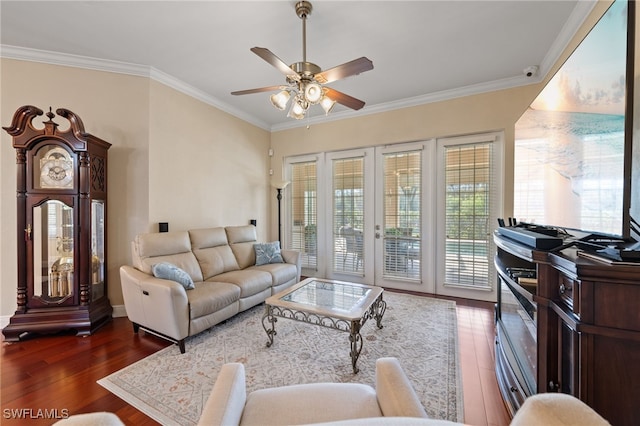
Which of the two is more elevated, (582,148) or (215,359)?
(582,148)

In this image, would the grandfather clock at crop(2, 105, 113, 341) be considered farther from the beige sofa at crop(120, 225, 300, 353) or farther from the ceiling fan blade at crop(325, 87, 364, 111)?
the ceiling fan blade at crop(325, 87, 364, 111)

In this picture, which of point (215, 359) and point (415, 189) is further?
point (415, 189)

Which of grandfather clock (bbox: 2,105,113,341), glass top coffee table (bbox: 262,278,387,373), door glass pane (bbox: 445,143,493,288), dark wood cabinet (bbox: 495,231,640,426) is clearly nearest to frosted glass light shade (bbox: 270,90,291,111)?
glass top coffee table (bbox: 262,278,387,373)

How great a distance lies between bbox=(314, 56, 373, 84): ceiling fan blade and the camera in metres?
1.74

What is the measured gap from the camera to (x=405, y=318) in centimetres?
288

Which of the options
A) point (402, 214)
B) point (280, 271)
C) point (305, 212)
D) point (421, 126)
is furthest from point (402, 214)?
point (280, 271)

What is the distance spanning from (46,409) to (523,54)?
16.5ft

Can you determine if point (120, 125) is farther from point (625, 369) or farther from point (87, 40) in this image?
point (625, 369)

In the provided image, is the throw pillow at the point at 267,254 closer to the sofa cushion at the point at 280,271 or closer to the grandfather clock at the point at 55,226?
the sofa cushion at the point at 280,271

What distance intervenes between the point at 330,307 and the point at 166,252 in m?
2.01

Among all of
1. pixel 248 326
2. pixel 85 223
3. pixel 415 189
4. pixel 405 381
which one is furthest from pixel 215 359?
pixel 415 189

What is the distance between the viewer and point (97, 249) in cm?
278

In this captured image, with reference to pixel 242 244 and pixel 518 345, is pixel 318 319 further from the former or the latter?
pixel 242 244

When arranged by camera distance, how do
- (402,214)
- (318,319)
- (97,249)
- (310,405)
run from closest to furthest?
(310,405) < (318,319) < (97,249) < (402,214)
